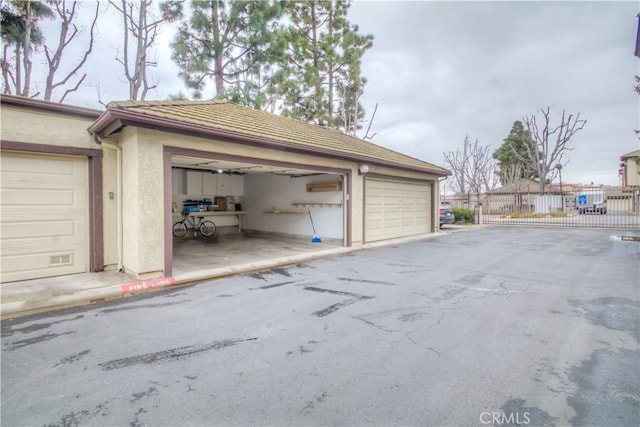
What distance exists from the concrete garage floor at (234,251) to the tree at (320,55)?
11475 mm

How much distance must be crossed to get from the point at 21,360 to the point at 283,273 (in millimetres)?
3902

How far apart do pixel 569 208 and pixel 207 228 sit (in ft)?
80.7

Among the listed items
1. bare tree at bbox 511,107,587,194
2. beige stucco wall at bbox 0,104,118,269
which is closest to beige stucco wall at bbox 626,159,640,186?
bare tree at bbox 511,107,587,194

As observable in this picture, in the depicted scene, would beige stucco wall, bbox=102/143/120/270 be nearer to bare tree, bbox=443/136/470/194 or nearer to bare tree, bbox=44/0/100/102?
bare tree, bbox=44/0/100/102

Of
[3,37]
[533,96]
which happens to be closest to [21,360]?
[3,37]

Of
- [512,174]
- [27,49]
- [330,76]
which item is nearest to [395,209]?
[330,76]

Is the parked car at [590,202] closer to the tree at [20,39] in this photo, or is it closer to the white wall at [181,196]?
the white wall at [181,196]

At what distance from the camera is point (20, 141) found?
518 centimetres

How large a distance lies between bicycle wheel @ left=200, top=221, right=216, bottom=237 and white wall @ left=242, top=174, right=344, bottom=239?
166 centimetres

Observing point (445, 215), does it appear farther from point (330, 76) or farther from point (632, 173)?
point (632, 173)

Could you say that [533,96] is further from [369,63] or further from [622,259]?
[622,259]

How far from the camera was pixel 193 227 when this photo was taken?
1175 cm

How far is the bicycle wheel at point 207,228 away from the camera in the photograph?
11.8 metres

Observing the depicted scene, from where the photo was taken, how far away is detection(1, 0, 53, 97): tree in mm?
13531
